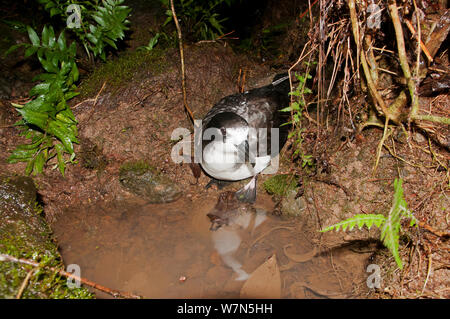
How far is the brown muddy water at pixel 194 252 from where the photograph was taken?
8.59 ft

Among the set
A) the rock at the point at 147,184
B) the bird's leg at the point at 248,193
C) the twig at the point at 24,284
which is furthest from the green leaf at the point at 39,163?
the bird's leg at the point at 248,193

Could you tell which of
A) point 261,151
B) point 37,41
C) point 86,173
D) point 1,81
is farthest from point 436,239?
point 1,81

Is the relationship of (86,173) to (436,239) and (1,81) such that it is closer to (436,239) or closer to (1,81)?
(1,81)

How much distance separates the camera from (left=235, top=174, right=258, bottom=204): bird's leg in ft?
11.1

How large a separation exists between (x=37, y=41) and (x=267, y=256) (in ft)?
11.7

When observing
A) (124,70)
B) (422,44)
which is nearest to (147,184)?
(124,70)

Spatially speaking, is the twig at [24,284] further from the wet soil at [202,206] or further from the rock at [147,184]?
the rock at [147,184]

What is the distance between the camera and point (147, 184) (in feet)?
11.5

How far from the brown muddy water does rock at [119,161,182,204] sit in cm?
12

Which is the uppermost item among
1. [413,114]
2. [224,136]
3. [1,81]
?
[1,81]

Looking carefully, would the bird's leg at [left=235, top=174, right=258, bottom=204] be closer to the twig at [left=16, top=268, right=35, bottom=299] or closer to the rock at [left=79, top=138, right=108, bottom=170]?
the rock at [left=79, top=138, right=108, bottom=170]

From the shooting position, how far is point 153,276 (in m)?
2.70

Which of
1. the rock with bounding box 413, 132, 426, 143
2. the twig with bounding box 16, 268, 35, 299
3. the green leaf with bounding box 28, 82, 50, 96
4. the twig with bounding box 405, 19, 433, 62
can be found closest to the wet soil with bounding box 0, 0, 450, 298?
the rock with bounding box 413, 132, 426, 143

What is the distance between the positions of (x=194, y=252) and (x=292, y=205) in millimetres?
1215
